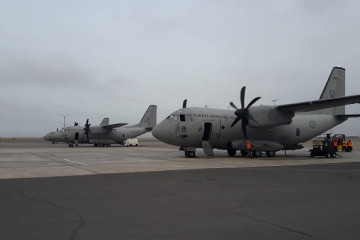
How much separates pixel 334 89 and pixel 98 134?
3709cm

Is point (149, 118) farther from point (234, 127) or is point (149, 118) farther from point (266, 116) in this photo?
point (266, 116)

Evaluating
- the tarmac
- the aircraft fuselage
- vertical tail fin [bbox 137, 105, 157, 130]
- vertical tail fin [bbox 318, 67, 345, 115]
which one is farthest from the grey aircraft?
the tarmac

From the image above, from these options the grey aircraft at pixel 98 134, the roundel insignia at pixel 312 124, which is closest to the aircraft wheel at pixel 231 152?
the roundel insignia at pixel 312 124

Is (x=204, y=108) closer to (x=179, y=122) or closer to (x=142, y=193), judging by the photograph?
(x=179, y=122)

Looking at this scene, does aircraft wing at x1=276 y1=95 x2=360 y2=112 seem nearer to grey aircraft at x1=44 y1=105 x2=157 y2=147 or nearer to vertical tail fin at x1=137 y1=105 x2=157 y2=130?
grey aircraft at x1=44 y1=105 x2=157 y2=147

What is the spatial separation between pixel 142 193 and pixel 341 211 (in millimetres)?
5186

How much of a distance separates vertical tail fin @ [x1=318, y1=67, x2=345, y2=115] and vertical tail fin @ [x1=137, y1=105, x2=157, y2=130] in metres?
33.4

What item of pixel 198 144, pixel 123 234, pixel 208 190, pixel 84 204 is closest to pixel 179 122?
pixel 198 144

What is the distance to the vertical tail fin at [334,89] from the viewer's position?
31625mm

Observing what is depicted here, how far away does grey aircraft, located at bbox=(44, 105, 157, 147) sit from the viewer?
178 feet

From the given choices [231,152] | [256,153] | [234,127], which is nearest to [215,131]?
[234,127]

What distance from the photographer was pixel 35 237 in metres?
5.48

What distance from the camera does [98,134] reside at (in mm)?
55438

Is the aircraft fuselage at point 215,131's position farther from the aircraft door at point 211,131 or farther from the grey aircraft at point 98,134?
the grey aircraft at point 98,134
